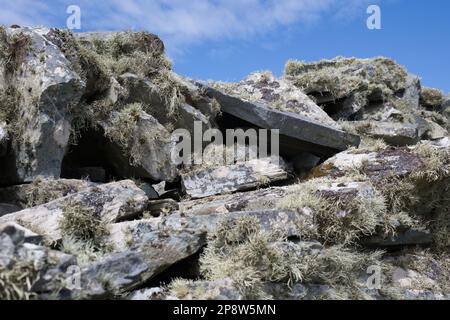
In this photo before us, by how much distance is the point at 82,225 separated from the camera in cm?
686

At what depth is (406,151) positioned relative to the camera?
33.9 feet

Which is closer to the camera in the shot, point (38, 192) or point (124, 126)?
point (38, 192)

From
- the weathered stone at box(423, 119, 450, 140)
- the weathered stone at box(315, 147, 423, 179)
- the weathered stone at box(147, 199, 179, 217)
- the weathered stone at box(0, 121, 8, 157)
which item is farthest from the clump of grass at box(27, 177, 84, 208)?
the weathered stone at box(423, 119, 450, 140)

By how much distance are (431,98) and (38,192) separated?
58.7ft

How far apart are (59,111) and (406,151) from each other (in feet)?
23.8

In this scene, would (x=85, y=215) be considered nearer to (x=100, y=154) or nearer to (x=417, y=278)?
(x=100, y=154)

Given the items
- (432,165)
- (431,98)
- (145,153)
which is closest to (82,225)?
(145,153)

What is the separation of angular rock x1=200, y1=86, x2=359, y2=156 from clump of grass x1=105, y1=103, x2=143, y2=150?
262 centimetres

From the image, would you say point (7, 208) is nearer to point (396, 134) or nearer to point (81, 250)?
point (81, 250)

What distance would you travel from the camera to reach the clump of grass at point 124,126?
9.78 metres

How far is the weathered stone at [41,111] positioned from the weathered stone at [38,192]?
20 centimetres

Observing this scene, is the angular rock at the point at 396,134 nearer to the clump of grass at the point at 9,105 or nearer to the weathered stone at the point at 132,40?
the weathered stone at the point at 132,40

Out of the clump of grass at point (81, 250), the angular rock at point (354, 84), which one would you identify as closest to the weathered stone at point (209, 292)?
the clump of grass at point (81, 250)
